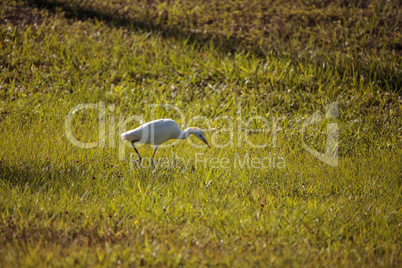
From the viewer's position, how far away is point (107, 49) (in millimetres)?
9250

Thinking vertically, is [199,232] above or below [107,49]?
below

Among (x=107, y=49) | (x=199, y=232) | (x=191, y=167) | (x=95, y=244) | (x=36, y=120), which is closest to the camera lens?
(x=95, y=244)

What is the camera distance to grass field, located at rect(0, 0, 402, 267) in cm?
364

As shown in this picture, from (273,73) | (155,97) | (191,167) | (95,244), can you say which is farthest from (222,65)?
(95,244)

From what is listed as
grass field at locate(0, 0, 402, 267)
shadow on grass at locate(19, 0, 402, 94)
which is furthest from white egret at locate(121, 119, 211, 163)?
shadow on grass at locate(19, 0, 402, 94)

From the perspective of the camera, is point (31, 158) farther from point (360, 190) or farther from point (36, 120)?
point (360, 190)

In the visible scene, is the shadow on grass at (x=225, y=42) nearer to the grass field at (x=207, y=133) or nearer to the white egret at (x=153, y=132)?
the grass field at (x=207, y=133)

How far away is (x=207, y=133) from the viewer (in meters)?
6.87

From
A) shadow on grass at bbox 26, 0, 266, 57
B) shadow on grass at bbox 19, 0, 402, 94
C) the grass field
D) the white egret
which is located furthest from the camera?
shadow on grass at bbox 26, 0, 266, 57

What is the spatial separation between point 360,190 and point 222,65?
4.81 metres

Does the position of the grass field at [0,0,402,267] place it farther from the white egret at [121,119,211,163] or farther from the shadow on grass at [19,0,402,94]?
the white egret at [121,119,211,163]

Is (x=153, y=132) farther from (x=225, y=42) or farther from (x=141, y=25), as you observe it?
(x=141, y=25)

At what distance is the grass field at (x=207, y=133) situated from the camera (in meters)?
3.64

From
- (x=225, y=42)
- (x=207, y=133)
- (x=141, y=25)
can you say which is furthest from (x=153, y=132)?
(x=141, y=25)
